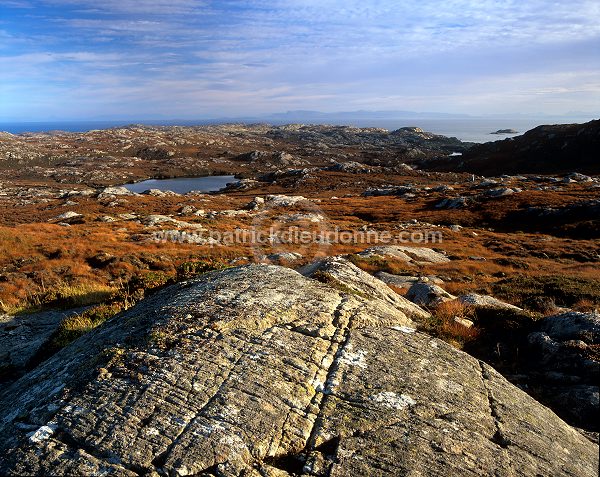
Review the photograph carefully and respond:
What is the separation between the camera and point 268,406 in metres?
4.93

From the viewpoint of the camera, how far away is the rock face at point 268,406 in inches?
166

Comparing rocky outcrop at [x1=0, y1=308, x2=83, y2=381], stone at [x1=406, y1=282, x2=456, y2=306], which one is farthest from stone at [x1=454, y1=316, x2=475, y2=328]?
rocky outcrop at [x1=0, y1=308, x2=83, y2=381]

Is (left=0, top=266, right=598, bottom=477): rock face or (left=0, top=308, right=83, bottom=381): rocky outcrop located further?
(left=0, top=308, right=83, bottom=381): rocky outcrop

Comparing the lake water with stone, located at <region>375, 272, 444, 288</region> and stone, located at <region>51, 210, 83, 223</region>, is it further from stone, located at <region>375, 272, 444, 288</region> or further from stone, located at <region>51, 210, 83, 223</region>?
stone, located at <region>375, 272, 444, 288</region>

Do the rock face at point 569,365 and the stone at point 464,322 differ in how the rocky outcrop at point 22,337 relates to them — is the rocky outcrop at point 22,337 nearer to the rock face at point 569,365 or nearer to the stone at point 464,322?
the stone at point 464,322

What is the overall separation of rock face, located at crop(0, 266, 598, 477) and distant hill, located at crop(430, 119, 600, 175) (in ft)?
454

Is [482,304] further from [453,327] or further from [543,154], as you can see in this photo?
[543,154]

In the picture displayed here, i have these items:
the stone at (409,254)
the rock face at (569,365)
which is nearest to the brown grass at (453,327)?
the rock face at (569,365)

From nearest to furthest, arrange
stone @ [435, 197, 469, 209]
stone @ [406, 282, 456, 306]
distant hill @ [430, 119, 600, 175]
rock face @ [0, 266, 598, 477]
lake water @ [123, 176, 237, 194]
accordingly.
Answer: rock face @ [0, 266, 598, 477] → stone @ [406, 282, 456, 306] → stone @ [435, 197, 469, 209] → distant hill @ [430, 119, 600, 175] → lake water @ [123, 176, 237, 194]

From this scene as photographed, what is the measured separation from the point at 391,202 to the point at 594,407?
9049 cm

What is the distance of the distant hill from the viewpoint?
13000cm

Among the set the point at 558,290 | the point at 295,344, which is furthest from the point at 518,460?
the point at 558,290

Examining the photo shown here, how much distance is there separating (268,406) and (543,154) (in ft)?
569

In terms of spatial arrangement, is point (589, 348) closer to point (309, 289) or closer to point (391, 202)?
point (309, 289)
